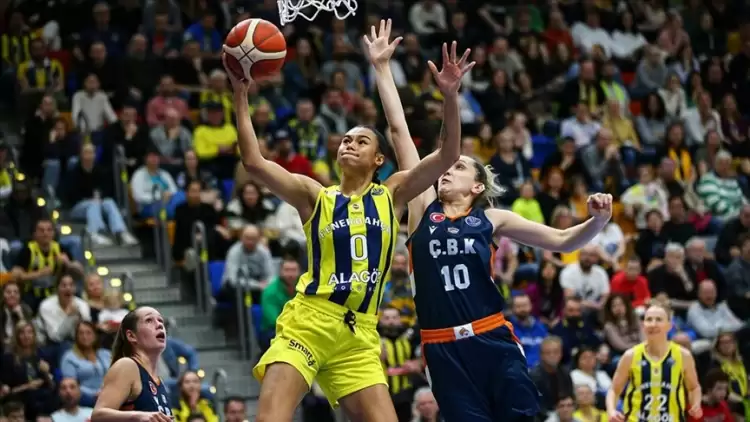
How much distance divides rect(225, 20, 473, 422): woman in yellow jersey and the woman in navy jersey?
2.15 ft

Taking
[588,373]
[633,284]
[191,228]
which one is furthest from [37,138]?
[633,284]

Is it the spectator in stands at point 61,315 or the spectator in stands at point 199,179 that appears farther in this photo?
the spectator in stands at point 199,179

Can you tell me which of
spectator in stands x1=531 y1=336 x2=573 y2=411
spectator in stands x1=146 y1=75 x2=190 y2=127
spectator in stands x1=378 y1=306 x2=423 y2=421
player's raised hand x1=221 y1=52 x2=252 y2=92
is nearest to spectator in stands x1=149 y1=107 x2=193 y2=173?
spectator in stands x1=146 y1=75 x2=190 y2=127

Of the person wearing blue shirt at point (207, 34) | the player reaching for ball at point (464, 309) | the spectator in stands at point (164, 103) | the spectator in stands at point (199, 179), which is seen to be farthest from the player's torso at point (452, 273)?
the person wearing blue shirt at point (207, 34)

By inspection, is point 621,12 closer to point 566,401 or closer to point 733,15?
point 733,15

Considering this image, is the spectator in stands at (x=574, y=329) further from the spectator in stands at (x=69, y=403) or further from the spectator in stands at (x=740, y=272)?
the spectator in stands at (x=69, y=403)

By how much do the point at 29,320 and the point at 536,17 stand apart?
39.3 feet

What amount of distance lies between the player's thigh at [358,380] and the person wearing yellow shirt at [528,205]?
32.7 ft

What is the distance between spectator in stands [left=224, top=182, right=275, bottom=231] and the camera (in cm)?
1794

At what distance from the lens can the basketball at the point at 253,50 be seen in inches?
376

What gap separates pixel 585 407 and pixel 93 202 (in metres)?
6.31

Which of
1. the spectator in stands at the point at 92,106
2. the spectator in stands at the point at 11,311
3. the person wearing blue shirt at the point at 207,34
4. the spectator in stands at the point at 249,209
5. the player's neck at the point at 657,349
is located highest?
the person wearing blue shirt at the point at 207,34

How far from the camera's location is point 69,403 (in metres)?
14.6

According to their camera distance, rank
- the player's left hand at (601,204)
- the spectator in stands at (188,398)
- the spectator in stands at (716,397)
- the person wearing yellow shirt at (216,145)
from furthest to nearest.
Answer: the person wearing yellow shirt at (216,145)
the spectator in stands at (716,397)
the spectator in stands at (188,398)
the player's left hand at (601,204)
